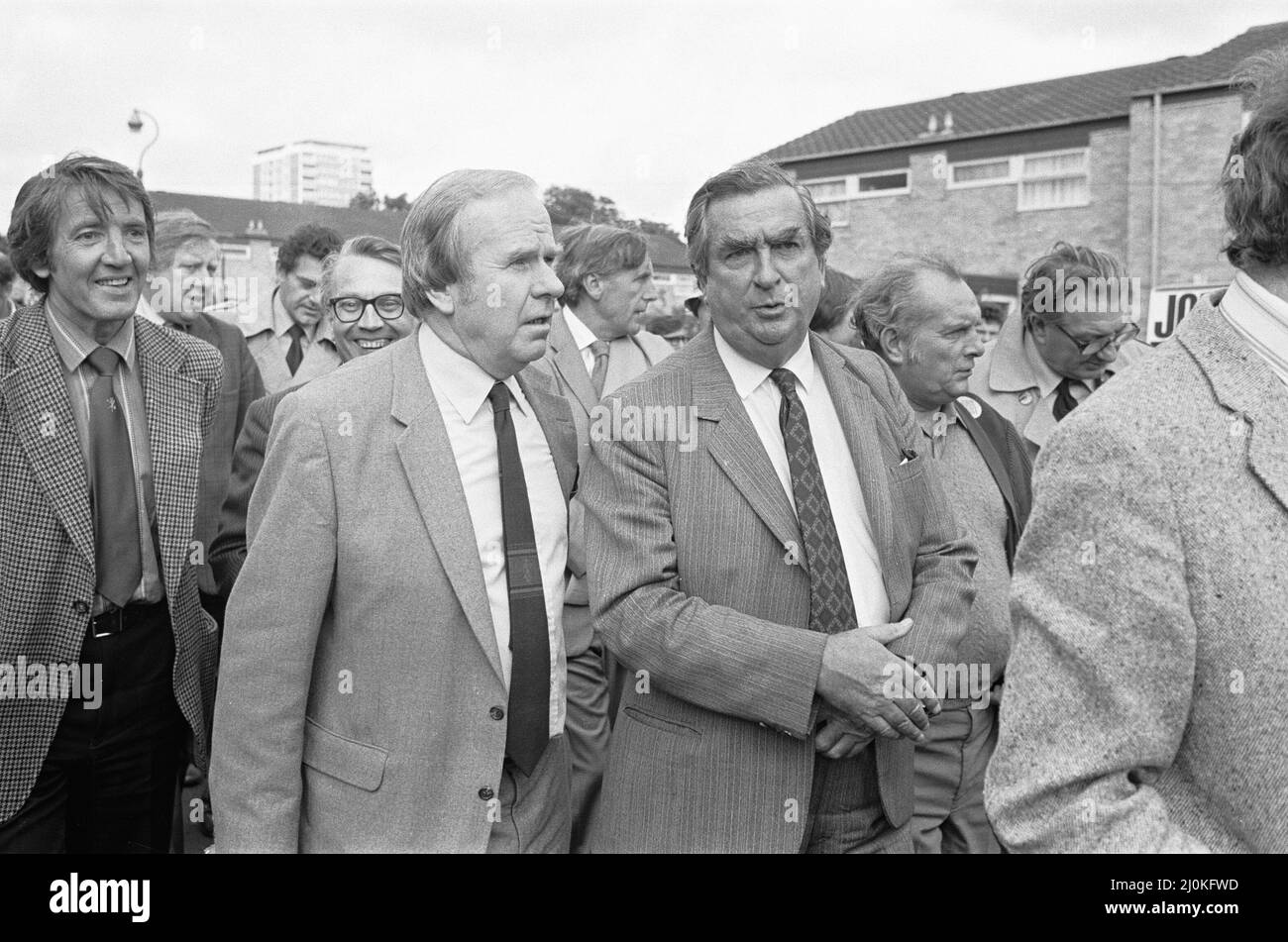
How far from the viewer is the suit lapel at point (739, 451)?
267 centimetres

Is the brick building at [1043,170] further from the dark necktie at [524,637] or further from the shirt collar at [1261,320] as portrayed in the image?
the shirt collar at [1261,320]

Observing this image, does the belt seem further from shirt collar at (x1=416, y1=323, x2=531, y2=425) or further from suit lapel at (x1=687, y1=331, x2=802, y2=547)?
suit lapel at (x1=687, y1=331, x2=802, y2=547)

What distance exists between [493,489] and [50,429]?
1.25 m

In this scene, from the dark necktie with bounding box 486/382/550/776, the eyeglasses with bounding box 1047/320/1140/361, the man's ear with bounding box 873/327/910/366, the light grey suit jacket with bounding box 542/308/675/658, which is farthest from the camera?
the eyeglasses with bounding box 1047/320/1140/361

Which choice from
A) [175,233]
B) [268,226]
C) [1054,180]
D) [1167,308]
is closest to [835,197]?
[1054,180]

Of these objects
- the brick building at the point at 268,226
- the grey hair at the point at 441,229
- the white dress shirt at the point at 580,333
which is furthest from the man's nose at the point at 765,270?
the brick building at the point at 268,226

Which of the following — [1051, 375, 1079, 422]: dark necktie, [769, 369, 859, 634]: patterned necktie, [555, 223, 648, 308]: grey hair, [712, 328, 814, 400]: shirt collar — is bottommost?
[769, 369, 859, 634]: patterned necktie

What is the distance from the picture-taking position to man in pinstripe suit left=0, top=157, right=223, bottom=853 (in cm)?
295

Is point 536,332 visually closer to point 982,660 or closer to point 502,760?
point 502,760

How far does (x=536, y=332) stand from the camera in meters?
2.72

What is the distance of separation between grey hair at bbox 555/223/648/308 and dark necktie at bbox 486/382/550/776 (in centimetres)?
294

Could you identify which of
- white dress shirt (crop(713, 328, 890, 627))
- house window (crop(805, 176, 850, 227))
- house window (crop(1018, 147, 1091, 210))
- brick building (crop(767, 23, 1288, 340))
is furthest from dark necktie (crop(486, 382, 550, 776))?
house window (crop(805, 176, 850, 227))

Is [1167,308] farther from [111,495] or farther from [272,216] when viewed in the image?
[272,216]

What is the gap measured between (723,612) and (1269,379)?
127 centimetres
